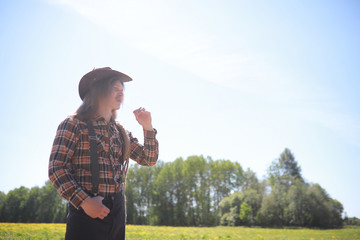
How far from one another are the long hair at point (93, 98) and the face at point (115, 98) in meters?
0.04

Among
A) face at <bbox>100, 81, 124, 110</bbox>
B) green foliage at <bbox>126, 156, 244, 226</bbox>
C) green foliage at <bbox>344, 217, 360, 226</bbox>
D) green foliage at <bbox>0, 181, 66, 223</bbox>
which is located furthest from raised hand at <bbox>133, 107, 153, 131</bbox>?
green foliage at <bbox>0, 181, 66, 223</bbox>

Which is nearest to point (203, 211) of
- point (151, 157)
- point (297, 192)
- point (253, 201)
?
point (253, 201)

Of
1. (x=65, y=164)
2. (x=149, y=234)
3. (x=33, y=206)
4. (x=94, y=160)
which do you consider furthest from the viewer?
(x=33, y=206)

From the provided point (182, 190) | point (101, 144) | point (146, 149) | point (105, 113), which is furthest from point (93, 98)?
point (182, 190)

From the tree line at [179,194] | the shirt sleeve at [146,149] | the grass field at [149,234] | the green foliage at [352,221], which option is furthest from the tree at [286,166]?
the shirt sleeve at [146,149]

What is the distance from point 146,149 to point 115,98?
77cm

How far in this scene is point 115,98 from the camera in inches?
110

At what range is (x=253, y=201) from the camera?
143 feet

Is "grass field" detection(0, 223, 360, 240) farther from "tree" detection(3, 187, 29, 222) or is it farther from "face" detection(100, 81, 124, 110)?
"tree" detection(3, 187, 29, 222)

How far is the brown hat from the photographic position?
2773 mm

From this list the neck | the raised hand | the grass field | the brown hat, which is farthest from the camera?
the grass field

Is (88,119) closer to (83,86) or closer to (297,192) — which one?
(83,86)

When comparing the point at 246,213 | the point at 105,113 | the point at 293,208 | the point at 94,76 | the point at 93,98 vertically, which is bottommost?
the point at 246,213

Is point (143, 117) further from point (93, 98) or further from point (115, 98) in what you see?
point (93, 98)
